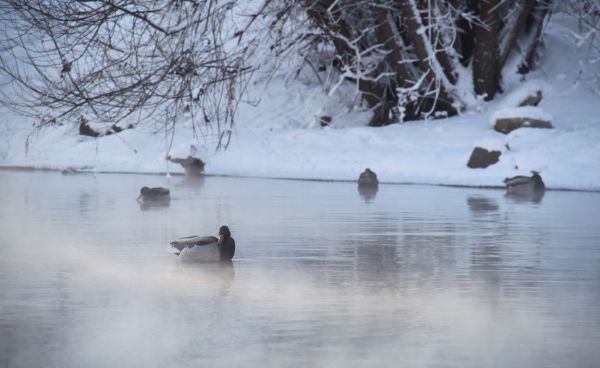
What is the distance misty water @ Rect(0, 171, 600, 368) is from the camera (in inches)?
260

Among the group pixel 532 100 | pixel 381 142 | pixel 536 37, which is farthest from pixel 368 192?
pixel 536 37

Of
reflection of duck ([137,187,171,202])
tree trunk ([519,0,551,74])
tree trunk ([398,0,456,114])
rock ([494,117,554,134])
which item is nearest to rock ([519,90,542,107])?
tree trunk ([398,0,456,114])

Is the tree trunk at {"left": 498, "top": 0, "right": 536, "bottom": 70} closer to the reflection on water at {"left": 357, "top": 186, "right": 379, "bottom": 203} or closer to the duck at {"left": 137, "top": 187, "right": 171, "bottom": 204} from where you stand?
the reflection on water at {"left": 357, "top": 186, "right": 379, "bottom": 203}

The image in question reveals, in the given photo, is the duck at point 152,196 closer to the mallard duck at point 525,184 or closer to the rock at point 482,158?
the mallard duck at point 525,184

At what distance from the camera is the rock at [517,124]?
26391 mm

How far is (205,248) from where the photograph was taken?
10.5 meters

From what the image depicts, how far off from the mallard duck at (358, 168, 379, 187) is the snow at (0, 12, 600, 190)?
1.54 meters

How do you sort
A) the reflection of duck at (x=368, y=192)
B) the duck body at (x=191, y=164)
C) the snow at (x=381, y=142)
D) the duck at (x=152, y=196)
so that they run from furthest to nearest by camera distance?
the duck body at (x=191, y=164), the snow at (x=381, y=142), the reflection of duck at (x=368, y=192), the duck at (x=152, y=196)

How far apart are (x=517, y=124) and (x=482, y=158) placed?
8.97 feet

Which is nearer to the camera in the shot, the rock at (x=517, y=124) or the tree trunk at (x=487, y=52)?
the rock at (x=517, y=124)

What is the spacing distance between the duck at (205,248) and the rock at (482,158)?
47.7 feet

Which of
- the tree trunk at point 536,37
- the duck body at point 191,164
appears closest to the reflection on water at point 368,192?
the duck body at point 191,164

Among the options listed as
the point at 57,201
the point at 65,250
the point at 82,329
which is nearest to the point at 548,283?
the point at 82,329

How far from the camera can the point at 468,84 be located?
29938 mm
